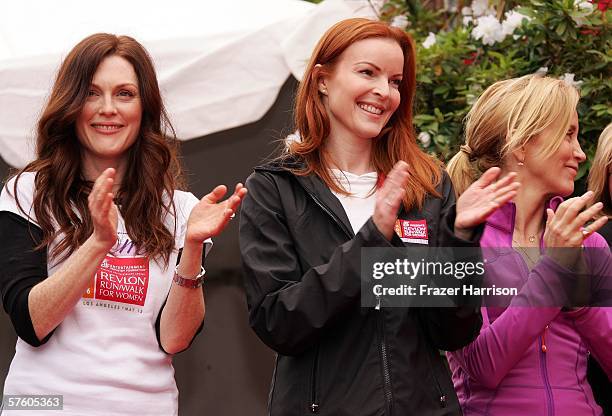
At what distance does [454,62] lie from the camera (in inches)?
194

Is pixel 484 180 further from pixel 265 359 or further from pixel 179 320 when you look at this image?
pixel 265 359

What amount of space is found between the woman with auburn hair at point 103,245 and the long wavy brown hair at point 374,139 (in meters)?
0.38

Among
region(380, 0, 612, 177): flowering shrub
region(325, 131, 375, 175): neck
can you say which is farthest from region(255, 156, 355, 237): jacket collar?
region(380, 0, 612, 177): flowering shrub

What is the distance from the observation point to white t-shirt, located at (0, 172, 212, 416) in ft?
9.26

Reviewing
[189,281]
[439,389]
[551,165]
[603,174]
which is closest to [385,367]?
[439,389]

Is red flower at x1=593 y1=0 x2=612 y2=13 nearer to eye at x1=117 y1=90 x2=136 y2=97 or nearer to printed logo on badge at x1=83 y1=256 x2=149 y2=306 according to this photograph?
eye at x1=117 y1=90 x2=136 y2=97

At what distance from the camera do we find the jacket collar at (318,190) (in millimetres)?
2854

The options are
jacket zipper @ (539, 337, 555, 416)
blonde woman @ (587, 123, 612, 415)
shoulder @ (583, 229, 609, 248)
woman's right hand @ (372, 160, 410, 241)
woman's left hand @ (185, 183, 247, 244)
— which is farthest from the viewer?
blonde woman @ (587, 123, 612, 415)

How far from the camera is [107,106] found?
308cm

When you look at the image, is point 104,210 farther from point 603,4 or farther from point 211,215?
point 603,4

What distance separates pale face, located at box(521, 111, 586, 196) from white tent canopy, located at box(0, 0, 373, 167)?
162cm

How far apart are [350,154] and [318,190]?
25cm

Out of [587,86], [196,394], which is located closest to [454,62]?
[587,86]

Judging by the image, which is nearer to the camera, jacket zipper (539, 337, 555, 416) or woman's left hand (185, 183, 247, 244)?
woman's left hand (185, 183, 247, 244)
